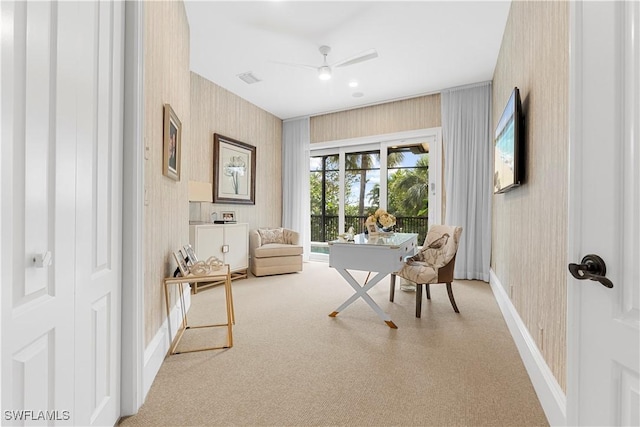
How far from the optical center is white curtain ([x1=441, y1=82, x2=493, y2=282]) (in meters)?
4.42

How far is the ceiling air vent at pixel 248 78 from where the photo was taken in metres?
4.23

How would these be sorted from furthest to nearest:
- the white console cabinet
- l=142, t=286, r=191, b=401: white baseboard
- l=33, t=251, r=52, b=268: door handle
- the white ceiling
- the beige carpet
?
the white console cabinet < the white ceiling < l=142, t=286, r=191, b=401: white baseboard < the beige carpet < l=33, t=251, r=52, b=268: door handle

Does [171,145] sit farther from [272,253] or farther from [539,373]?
[539,373]

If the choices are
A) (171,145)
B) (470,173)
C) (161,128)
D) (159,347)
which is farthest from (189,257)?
(470,173)

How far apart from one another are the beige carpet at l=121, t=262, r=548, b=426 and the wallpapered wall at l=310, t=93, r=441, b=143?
323 centimetres

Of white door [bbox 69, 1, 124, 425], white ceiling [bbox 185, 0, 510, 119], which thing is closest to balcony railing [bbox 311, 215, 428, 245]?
white ceiling [bbox 185, 0, 510, 119]

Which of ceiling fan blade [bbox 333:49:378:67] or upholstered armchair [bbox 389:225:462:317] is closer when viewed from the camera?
upholstered armchair [bbox 389:225:462:317]

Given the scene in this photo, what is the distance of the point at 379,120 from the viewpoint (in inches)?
211

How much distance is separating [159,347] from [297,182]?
4.42 meters

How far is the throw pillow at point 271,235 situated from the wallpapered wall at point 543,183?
142 inches

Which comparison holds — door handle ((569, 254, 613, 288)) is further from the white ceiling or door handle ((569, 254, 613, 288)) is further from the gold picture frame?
the white ceiling

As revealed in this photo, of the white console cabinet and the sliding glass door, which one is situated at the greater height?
the sliding glass door

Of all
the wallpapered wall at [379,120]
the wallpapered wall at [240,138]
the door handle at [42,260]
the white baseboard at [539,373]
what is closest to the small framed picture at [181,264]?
the door handle at [42,260]

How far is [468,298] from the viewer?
3.52 meters
